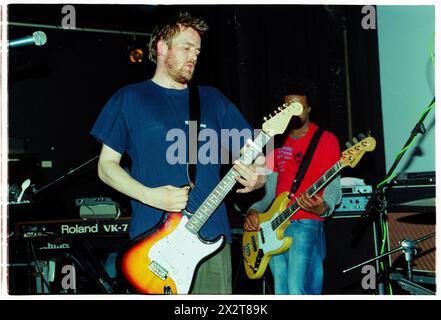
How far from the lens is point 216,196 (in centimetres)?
266

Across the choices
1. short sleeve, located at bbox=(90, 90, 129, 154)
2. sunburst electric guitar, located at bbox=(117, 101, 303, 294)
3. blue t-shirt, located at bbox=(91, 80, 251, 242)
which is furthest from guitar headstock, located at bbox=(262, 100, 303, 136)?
short sleeve, located at bbox=(90, 90, 129, 154)

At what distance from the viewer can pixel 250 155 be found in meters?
2.68

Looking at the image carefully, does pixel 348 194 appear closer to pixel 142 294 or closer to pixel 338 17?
pixel 338 17

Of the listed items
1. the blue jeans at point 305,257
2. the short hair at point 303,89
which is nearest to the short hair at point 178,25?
the short hair at point 303,89

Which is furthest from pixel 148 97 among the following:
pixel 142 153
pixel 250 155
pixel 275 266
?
pixel 275 266

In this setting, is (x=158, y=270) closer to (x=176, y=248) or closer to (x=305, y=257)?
(x=176, y=248)

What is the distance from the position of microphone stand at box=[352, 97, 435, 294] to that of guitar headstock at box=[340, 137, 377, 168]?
18 cm

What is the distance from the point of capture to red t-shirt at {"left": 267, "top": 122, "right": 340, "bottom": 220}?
3287 mm

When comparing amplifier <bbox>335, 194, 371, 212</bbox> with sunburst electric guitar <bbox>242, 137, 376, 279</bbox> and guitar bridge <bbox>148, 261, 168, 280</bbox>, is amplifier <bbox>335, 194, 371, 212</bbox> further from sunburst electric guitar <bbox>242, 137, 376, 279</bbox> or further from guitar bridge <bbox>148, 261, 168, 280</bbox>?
guitar bridge <bbox>148, 261, 168, 280</bbox>

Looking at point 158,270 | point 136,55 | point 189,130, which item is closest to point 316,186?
point 189,130

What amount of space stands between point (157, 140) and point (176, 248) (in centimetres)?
49

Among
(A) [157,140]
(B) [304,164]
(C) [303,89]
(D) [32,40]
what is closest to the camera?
(D) [32,40]

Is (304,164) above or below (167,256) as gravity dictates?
above

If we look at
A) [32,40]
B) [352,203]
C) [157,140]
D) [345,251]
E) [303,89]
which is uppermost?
[32,40]
